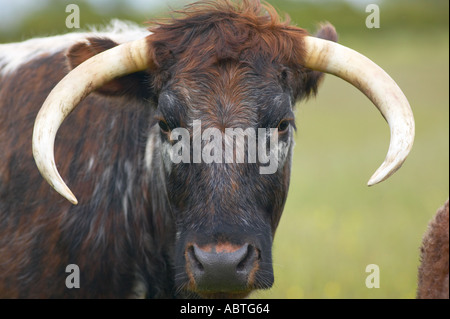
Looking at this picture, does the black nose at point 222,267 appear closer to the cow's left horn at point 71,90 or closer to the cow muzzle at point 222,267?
the cow muzzle at point 222,267

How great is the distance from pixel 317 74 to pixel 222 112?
1171 mm

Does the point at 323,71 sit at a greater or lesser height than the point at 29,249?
greater

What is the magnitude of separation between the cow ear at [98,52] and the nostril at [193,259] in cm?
147

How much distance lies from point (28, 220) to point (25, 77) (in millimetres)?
1288

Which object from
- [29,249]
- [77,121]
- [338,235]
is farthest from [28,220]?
[338,235]

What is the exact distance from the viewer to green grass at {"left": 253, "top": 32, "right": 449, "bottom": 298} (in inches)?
336

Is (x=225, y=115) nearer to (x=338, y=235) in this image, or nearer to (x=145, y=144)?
(x=145, y=144)

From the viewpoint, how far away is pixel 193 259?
166 inches

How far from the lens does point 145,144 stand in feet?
17.7

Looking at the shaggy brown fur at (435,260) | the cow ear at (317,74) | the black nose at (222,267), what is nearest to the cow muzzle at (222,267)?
the black nose at (222,267)

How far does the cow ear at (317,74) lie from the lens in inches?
203
